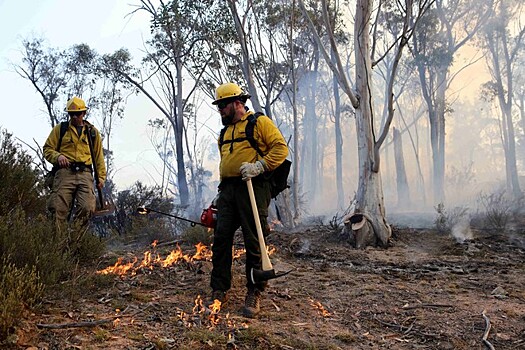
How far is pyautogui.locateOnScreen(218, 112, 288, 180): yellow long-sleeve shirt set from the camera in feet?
13.0

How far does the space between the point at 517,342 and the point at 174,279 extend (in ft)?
10.4

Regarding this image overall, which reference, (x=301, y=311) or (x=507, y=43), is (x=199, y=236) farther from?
(x=507, y=43)

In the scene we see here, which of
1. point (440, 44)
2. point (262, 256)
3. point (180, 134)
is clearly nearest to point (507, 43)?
point (440, 44)

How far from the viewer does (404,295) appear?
15.5 ft

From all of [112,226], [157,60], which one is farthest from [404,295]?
[157,60]

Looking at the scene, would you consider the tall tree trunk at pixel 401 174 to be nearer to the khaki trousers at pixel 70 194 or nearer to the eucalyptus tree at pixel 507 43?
the eucalyptus tree at pixel 507 43

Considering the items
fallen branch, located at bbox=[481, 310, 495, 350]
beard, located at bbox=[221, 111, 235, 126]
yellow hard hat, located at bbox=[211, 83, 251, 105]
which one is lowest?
fallen branch, located at bbox=[481, 310, 495, 350]

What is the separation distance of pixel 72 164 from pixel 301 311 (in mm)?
3285

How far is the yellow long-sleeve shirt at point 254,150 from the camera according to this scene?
3.97 m

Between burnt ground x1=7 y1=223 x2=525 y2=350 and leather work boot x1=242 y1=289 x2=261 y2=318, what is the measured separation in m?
0.08

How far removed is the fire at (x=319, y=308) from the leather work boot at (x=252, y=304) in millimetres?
589

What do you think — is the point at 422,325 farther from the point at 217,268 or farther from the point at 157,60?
the point at 157,60

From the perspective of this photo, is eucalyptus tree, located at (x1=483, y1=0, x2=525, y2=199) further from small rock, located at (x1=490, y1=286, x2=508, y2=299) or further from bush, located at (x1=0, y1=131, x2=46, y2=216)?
bush, located at (x1=0, y1=131, x2=46, y2=216)

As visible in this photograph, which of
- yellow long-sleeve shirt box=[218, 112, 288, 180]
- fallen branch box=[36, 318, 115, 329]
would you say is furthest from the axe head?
fallen branch box=[36, 318, 115, 329]
